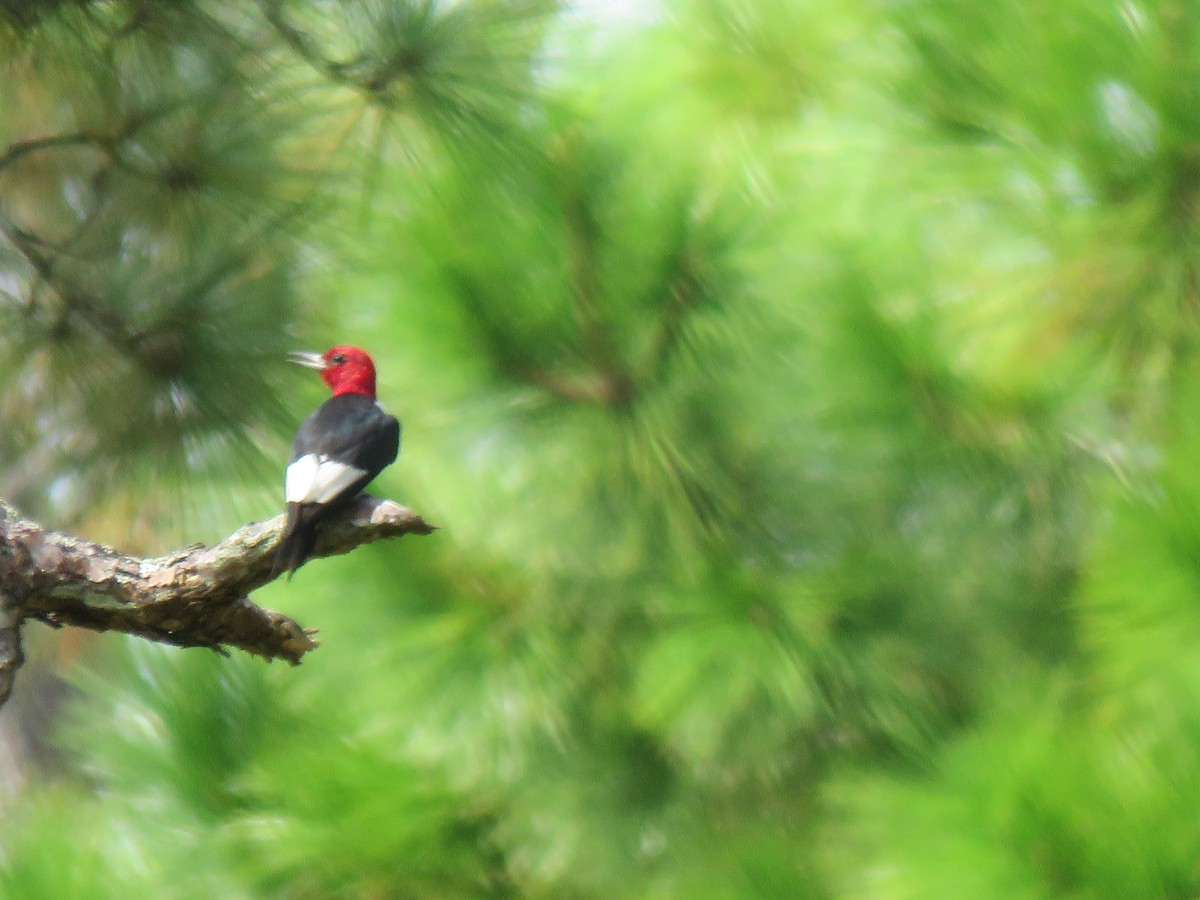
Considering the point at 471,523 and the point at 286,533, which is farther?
the point at 471,523

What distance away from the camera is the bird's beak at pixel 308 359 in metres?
1.05

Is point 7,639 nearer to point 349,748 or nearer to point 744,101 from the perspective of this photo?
point 349,748

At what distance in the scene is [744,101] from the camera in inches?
55.0

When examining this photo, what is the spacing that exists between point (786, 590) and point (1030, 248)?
1.02ft

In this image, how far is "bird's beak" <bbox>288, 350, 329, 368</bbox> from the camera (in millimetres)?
1051

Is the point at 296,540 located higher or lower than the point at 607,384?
lower

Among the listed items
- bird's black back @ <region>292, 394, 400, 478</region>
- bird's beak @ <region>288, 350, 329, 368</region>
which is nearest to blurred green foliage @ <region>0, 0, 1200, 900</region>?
bird's beak @ <region>288, 350, 329, 368</region>

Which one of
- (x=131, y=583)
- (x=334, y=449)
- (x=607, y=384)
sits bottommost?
(x=131, y=583)

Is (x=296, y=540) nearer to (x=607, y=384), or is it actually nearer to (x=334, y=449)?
(x=334, y=449)

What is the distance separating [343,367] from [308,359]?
3 centimetres

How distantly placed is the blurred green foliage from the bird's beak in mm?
19

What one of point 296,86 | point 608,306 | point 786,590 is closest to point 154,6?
point 296,86

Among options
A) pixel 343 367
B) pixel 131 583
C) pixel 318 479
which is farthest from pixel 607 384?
pixel 131 583

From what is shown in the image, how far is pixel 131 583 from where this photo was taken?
657 millimetres
